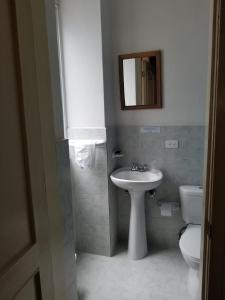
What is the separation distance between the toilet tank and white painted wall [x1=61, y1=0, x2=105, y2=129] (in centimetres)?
105

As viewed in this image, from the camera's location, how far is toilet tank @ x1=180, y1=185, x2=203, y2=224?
2.17 metres

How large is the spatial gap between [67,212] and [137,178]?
3.92 feet

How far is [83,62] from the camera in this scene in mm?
2191

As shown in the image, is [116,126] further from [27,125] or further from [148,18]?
[27,125]

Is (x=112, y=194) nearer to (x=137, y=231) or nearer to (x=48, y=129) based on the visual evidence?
(x=137, y=231)

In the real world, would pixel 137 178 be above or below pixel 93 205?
above

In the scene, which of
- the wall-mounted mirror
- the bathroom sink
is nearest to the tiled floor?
the bathroom sink

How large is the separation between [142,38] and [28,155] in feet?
6.49

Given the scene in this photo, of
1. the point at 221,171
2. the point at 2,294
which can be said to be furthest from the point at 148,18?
the point at 2,294

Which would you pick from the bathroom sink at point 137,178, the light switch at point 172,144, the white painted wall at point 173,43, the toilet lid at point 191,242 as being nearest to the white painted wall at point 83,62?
the white painted wall at point 173,43

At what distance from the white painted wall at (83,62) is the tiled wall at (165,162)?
1.40ft

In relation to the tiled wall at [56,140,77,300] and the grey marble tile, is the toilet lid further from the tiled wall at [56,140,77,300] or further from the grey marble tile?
the tiled wall at [56,140,77,300]

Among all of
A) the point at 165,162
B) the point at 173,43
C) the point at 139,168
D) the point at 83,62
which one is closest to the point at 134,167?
the point at 139,168

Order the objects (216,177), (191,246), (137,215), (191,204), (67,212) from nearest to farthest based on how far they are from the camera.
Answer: (216,177) < (67,212) < (191,246) < (191,204) < (137,215)
